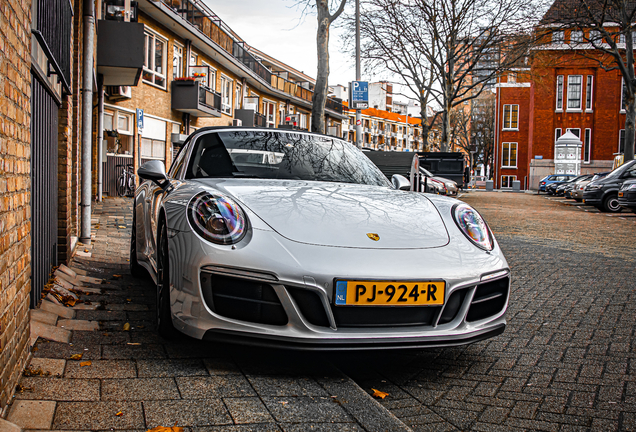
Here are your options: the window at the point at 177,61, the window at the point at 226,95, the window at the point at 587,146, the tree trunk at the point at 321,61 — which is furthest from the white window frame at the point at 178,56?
the window at the point at 587,146

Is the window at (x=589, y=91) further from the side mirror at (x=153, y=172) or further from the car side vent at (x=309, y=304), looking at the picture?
the car side vent at (x=309, y=304)

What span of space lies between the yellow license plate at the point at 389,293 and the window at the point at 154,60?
22.2m

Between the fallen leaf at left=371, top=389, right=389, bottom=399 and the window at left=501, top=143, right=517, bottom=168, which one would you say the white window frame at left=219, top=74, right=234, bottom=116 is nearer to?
the fallen leaf at left=371, top=389, right=389, bottom=399

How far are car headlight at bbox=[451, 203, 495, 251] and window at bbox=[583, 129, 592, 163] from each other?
55258 mm

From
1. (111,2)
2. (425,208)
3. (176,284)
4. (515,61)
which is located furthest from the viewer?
(515,61)

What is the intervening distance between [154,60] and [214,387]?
2308cm

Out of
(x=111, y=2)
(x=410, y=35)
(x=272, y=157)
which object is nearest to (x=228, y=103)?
(x=410, y=35)

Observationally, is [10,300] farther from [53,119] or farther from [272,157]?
[53,119]

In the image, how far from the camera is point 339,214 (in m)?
3.32

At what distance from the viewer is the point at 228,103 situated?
1339 inches

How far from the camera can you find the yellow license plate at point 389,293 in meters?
2.83

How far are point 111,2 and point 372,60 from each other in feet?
65.4

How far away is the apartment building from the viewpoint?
21.3m

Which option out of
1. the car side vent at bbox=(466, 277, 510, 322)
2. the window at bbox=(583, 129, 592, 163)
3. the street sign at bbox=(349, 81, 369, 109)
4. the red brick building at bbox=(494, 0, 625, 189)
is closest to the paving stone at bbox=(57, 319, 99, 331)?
the car side vent at bbox=(466, 277, 510, 322)
